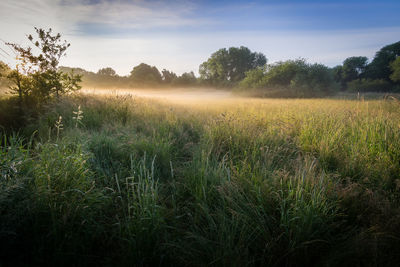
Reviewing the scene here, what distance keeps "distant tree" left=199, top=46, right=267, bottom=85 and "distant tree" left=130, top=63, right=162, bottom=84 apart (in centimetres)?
1310

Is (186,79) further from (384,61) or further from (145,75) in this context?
(384,61)

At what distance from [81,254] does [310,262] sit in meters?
1.71

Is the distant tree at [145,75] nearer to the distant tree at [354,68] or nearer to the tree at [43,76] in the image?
the tree at [43,76]

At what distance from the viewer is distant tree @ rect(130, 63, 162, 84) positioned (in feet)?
118

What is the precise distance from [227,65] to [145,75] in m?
20.6

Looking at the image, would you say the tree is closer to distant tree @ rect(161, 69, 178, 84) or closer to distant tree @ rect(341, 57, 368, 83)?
distant tree @ rect(161, 69, 178, 84)

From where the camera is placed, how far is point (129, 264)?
129cm

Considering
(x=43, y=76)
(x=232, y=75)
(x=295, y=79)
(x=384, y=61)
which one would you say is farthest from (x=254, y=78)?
(x=384, y=61)

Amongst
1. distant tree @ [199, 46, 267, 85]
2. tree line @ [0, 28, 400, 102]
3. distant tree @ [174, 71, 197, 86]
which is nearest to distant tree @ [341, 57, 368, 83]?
tree line @ [0, 28, 400, 102]

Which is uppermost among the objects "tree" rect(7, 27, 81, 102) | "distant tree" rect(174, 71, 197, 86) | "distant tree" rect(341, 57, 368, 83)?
"distant tree" rect(341, 57, 368, 83)

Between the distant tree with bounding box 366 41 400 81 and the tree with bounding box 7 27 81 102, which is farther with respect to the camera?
the distant tree with bounding box 366 41 400 81

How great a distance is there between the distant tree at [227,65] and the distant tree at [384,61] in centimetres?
2700

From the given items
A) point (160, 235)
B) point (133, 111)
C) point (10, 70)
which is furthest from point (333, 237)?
point (10, 70)

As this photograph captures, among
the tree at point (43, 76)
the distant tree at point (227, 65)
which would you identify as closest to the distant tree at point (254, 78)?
the distant tree at point (227, 65)
